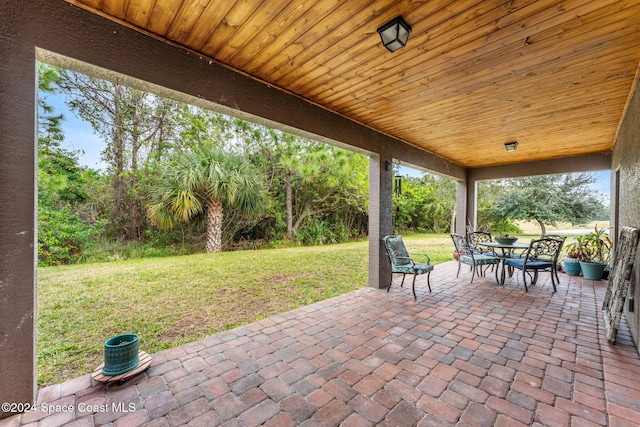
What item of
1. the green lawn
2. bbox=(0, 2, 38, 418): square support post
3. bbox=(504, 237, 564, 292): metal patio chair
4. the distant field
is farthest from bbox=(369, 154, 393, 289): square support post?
the distant field

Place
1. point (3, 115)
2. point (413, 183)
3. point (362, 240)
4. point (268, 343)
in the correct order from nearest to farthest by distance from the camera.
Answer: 1. point (3, 115)
2. point (268, 343)
3. point (362, 240)
4. point (413, 183)

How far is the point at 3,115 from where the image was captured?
60.5 inches

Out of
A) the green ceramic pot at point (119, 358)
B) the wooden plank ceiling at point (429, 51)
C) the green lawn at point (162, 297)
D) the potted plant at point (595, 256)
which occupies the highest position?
the wooden plank ceiling at point (429, 51)

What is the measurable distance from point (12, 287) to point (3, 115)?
101 cm

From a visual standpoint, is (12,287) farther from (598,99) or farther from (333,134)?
(598,99)

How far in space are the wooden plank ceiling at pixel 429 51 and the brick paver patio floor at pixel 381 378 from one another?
8.36 ft

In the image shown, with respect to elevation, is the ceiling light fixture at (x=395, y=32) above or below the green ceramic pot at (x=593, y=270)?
above

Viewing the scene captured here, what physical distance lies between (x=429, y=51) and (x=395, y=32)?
498mm

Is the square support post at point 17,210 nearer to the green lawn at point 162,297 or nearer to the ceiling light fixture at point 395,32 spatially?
the green lawn at point 162,297

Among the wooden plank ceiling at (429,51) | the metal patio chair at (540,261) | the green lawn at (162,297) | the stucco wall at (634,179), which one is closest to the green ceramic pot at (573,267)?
the metal patio chair at (540,261)

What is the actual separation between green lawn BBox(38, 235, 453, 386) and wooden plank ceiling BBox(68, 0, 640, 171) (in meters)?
2.73

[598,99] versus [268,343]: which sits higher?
[598,99]

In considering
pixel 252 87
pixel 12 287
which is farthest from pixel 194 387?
pixel 252 87

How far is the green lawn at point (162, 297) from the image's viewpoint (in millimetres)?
2580
